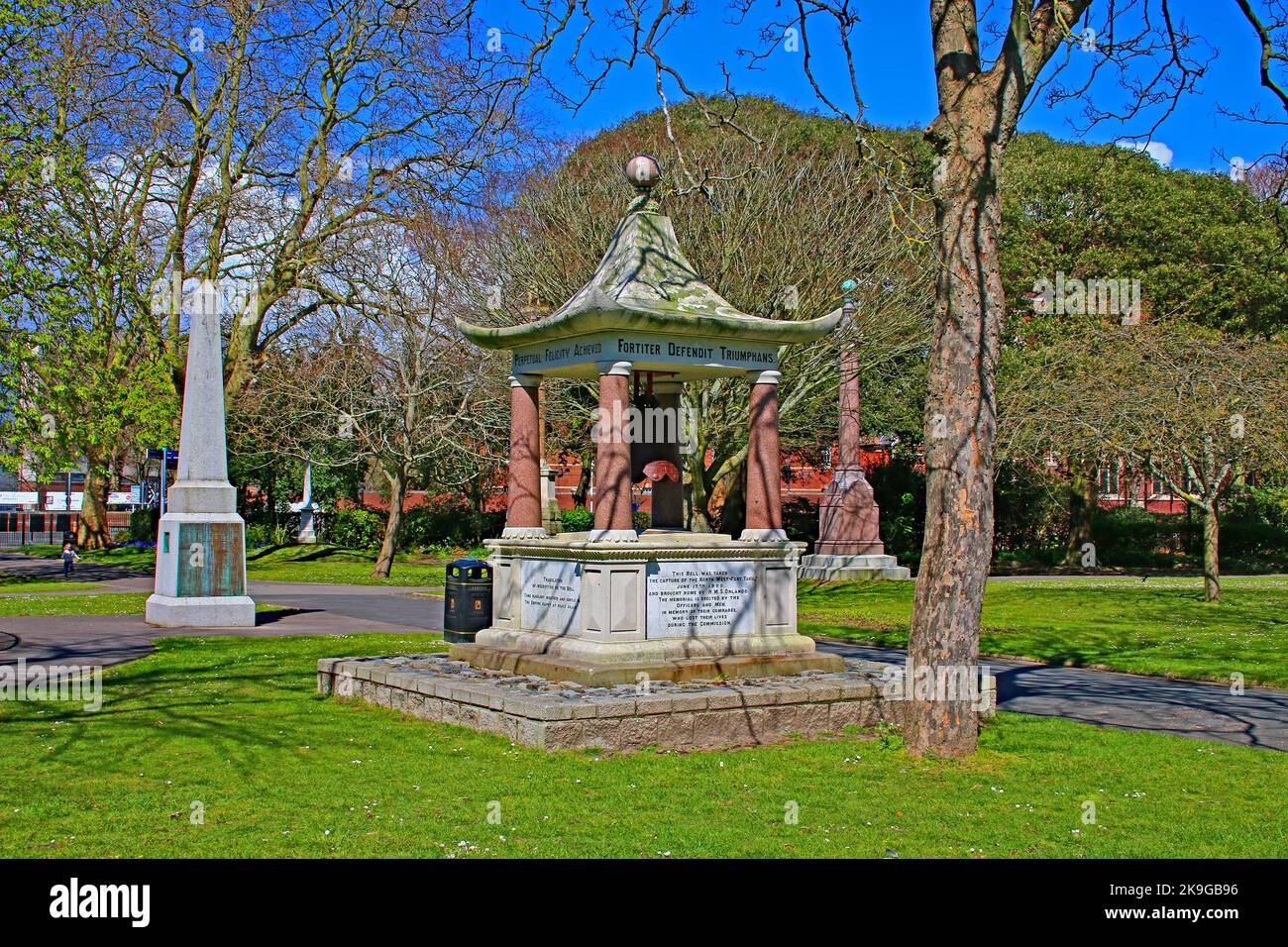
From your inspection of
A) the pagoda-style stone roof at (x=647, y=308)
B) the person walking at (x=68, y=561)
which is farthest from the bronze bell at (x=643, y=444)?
the person walking at (x=68, y=561)

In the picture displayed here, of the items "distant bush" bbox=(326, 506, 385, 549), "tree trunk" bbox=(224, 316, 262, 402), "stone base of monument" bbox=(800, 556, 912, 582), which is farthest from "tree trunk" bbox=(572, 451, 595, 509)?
"tree trunk" bbox=(224, 316, 262, 402)

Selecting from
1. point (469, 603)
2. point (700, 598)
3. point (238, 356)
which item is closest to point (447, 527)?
point (238, 356)

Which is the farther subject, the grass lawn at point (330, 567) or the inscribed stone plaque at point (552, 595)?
the grass lawn at point (330, 567)

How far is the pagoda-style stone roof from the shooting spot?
11891mm

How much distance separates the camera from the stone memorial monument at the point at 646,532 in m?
11.6

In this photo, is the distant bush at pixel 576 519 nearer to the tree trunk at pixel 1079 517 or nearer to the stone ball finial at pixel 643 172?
the tree trunk at pixel 1079 517

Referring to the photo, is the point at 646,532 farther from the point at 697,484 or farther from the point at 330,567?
the point at 330,567

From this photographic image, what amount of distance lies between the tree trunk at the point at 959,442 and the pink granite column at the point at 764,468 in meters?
3.26

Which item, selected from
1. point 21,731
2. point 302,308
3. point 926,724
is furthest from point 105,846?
point 302,308

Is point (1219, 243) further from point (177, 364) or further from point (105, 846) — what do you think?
point (105, 846)

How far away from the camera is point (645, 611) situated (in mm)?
11703

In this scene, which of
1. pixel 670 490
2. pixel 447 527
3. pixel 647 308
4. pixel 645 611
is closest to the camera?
pixel 645 611

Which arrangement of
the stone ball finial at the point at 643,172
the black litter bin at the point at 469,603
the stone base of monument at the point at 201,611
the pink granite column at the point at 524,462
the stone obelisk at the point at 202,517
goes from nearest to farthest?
the stone ball finial at the point at 643,172 < the pink granite column at the point at 524,462 < the black litter bin at the point at 469,603 < the stone obelisk at the point at 202,517 < the stone base of monument at the point at 201,611

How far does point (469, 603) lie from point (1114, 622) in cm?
1286
